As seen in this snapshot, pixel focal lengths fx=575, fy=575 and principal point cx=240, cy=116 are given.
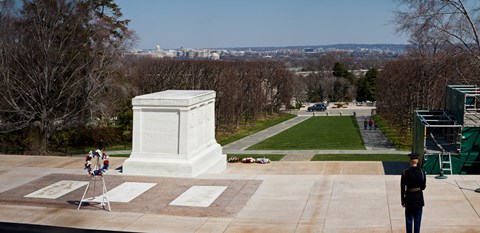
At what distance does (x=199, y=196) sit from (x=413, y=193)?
237 inches

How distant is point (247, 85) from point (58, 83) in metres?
45.7

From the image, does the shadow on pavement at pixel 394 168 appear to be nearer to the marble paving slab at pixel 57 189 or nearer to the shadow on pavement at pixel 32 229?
the marble paving slab at pixel 57 189

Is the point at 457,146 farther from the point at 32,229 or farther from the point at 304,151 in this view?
the point at 304,151

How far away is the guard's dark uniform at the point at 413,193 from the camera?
33.2 feet

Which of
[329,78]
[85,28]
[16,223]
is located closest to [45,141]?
[85,28]

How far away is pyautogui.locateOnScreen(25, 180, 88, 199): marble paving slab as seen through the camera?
14.9 meters

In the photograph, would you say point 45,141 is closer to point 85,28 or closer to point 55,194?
point 85,28

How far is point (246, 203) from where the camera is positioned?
13.8m

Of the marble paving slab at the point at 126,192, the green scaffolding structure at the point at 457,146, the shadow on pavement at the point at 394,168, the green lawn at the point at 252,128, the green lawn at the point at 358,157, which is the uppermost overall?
the green scaffolding structure at the point at 457,146

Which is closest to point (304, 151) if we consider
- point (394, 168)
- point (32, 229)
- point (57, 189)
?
point (394, 168)

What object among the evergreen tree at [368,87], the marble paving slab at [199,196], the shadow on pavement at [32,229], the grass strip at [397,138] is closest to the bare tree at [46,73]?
the marble paving slab at [199,196]

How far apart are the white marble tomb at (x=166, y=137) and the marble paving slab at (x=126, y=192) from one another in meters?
1.18

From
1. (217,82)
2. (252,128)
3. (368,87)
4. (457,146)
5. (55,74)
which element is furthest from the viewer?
(368,87)

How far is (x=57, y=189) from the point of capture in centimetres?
1557
